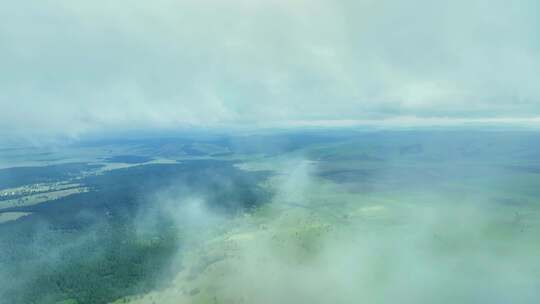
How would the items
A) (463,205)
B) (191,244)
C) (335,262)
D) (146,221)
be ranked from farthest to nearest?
1. (463,205)
2. (146,221)
3. (191,244)
4. (335,262)

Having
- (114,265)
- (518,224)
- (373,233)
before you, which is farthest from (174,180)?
(518,224)

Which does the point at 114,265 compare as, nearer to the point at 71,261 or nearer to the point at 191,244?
the point at 71,261

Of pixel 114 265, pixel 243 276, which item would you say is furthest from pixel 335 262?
pixel 114 265

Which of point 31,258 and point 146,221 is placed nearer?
point 31,258

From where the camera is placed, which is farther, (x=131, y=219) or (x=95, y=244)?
(x=131, y=219)

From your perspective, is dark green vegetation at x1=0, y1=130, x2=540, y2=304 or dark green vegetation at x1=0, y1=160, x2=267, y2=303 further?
dark green vegetation at x1=0, y1=130, x2=540, y2=304

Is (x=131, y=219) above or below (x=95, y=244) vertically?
below

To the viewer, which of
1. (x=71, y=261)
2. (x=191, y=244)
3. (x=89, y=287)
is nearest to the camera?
(x=89, y=287)

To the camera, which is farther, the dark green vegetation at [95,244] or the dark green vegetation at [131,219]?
the dark green vegetation at [131,219]
